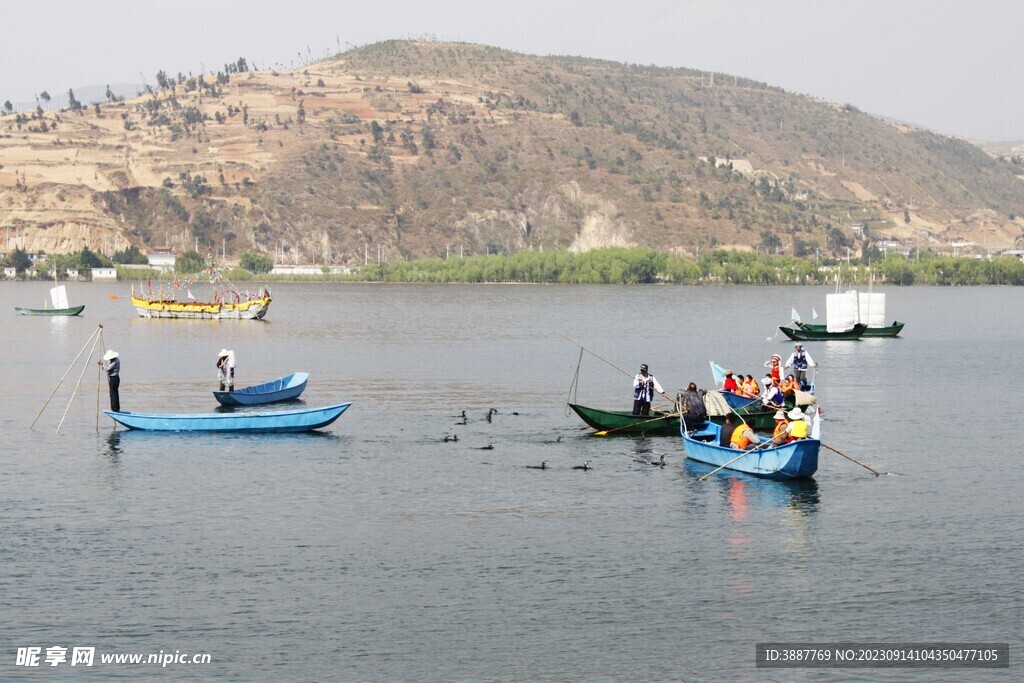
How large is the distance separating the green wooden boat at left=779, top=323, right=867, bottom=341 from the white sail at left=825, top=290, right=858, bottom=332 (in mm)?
503

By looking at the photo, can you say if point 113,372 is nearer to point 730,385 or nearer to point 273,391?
point 273,391

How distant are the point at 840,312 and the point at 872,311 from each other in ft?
32.0

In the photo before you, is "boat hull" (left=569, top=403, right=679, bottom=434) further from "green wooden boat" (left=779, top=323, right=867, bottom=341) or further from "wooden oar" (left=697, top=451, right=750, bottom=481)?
"green wooden boat" (left=779, top=323, right=867, bottom=341)

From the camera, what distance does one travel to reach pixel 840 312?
12800 cm

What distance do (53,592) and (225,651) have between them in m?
6.35

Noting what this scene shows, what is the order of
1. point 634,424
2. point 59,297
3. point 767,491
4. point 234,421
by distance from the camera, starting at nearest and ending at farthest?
point 767,491 → point 234,421 → point 634,424 → point 59,297

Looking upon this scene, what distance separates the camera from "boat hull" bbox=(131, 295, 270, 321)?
14912 centimetres

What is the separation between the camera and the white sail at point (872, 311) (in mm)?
135250

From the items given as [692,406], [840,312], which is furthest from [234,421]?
[840,312]

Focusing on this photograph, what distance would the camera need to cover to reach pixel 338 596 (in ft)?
107

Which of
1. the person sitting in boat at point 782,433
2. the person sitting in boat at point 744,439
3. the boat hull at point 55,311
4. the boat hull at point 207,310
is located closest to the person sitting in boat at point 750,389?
the person sitting in boat at point 744,439

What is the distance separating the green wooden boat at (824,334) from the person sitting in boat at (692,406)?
71.3 m

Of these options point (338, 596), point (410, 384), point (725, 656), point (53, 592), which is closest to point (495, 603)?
point (338, 596)

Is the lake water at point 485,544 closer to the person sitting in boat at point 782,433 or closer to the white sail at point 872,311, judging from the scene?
the person sitting in boat at point 782,433
